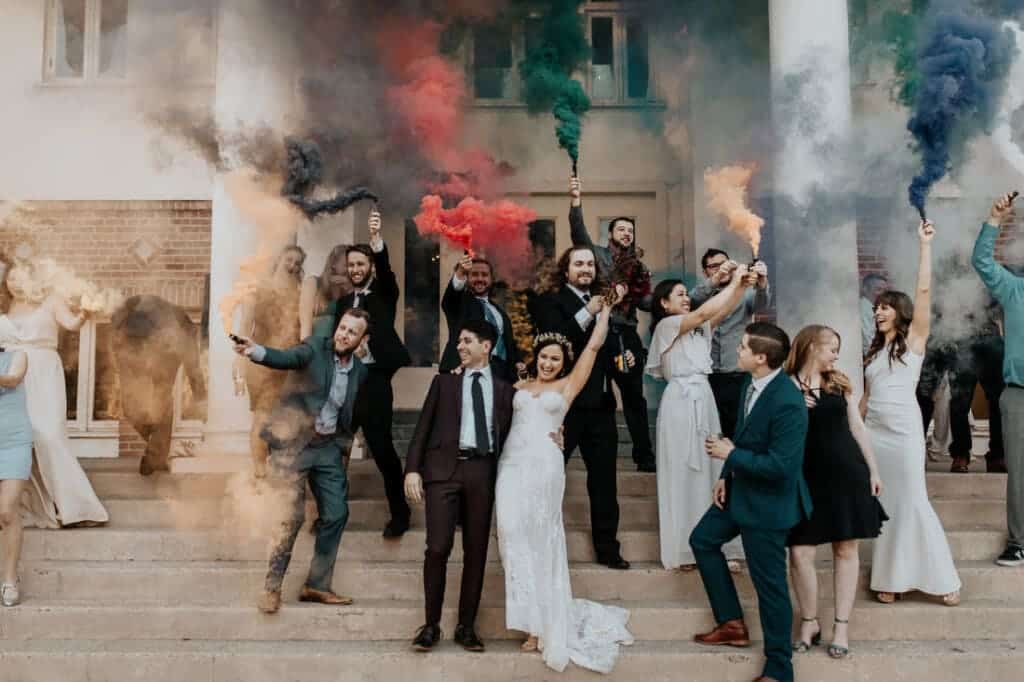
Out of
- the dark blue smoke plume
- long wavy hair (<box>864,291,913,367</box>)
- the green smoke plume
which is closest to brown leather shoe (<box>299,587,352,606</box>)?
long wavy hair (<box>864,291,913,367</box>)

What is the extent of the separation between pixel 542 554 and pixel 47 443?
364 centimetres

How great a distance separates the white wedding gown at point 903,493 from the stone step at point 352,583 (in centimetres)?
27

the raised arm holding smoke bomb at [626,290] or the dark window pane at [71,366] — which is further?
the dark window pane at [71,366]

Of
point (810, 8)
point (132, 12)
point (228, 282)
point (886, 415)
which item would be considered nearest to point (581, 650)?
point (886, 415)

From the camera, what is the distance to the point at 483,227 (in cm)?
658

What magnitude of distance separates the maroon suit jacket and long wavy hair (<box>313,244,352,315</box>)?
4.89ft

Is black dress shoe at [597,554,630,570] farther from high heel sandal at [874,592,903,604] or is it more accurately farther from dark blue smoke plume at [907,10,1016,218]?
dark blue smoke plume at [907,10,1016,218]

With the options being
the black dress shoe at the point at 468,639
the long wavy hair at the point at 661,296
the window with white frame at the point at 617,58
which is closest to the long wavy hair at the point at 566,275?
the long wavy hair at the point at 661,296

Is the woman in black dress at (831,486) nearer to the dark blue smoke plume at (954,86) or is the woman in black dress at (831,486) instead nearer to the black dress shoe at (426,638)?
the dark blue smoke plume at (954,86)

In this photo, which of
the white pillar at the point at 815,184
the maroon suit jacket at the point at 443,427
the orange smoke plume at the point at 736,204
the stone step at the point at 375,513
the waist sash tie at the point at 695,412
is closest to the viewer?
the maroon suit jacket at the point at 443,427

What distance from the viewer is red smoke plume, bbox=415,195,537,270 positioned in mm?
6168

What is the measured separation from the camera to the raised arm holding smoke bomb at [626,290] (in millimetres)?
6012

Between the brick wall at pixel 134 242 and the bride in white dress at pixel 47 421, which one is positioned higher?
the brick wall at pixel 134 242

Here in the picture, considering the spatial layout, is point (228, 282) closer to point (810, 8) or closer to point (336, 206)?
point (336, 206)
